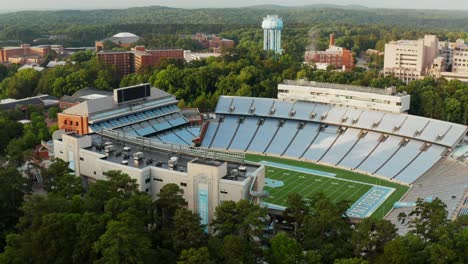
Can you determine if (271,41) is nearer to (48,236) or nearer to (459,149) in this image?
(459,149)

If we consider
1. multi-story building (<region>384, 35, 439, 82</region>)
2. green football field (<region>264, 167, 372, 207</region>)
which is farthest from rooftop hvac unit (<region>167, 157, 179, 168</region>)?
multi-story building (<region>384, 35, 439, 82</region>)

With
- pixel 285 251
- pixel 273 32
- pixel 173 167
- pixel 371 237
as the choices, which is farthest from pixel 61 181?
pixel 273 32

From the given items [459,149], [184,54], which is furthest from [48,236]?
[184,54]


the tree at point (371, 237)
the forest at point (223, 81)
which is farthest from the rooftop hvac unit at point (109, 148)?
the forest at point (223, 81)

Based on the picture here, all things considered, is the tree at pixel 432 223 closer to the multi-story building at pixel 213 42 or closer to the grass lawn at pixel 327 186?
the grass lawn at pixel 327 186

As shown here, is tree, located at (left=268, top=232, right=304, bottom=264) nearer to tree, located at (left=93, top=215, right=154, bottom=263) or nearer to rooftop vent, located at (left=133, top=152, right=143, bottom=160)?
tree, located at (left=93, top=215, right=154, bottom=263)
